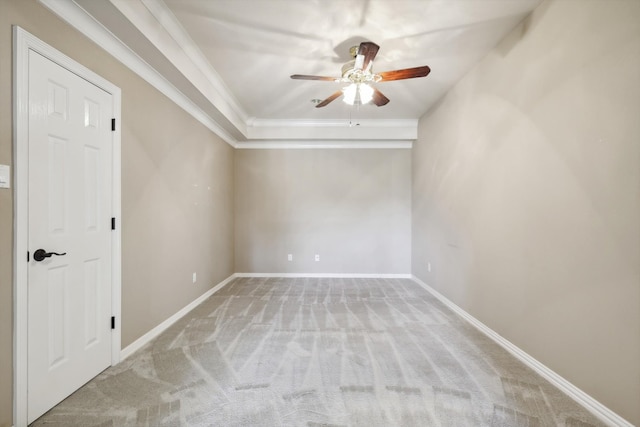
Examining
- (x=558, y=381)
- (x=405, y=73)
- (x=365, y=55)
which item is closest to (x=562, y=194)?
(x=558, y=381)

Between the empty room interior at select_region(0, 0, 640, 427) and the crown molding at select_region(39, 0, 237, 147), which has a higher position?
the crown molding at select_region(39, 0, 237, 147)

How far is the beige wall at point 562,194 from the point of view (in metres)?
1.50

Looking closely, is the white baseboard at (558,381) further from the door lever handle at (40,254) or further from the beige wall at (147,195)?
the door lever handle at (40,254)

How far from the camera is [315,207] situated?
5.22m

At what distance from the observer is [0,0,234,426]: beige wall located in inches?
56.3

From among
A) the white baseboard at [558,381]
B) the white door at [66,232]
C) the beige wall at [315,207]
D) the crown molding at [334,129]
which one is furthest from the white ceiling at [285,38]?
the white baseboard at [558,381]

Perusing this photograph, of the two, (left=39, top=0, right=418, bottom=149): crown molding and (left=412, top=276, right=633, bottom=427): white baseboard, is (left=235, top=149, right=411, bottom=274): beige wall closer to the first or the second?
(left=39, top=0, right=418, bottom=149): crown molding

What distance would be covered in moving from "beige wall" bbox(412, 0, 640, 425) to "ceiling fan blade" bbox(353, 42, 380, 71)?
4.15ft

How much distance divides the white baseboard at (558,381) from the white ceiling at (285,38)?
2749 mm

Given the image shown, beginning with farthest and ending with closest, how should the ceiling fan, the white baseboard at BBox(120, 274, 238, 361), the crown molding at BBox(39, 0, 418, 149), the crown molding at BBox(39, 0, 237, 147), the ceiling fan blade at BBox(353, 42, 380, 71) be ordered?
the white baseboard at BBox(120, 274, 238, 361)
the ceiling fan
the ceiling fan blade at BBox(353, 42, 380, 71)
the crown molding at BBox(39, 0, 418, 149)
the crown molding at BBox(39, 0, 237, 147)

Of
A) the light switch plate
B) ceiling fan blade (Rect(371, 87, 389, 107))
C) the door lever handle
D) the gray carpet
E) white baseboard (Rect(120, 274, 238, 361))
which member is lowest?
the gray carpet

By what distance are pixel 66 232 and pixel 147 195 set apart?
85 cm

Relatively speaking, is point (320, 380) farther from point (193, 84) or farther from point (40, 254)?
point (193, 84)

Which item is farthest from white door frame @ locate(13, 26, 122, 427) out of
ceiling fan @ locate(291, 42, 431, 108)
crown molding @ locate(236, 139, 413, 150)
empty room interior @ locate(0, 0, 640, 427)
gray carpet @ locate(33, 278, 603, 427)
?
crown molding @ locate(236, 139, 413, 150)
